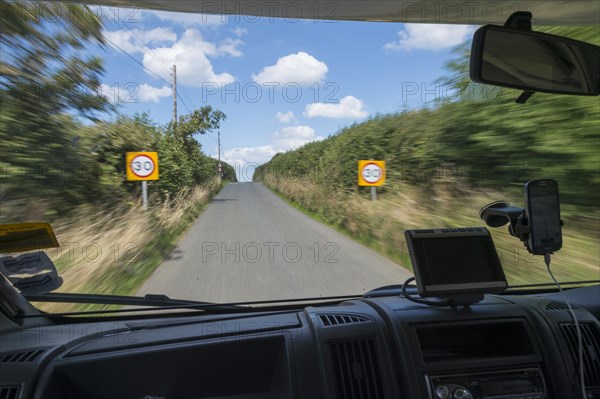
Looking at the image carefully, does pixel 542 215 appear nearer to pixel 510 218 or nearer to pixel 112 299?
pixel 510 218

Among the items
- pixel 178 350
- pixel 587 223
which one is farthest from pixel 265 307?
pixel 587 223

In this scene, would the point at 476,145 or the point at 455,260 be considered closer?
the point at 455,260

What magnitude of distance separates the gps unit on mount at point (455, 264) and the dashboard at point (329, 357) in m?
0.15

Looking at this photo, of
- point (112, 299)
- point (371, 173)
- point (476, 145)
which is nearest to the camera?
point (112, 299)

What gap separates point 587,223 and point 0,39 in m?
5.52

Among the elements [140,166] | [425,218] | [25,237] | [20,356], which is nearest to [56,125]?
[140,166]

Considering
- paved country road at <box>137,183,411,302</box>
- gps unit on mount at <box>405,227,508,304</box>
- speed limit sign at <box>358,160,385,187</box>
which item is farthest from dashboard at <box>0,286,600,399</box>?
speed limit sign at <box>358,160,385,187</box>

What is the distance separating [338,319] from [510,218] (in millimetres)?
1072

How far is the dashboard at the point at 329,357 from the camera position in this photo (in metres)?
1.88

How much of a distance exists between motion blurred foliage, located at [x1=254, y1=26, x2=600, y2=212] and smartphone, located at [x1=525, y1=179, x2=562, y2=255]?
4.66 feet

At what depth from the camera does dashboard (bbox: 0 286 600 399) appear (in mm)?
1877

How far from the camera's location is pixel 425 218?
5805 mm

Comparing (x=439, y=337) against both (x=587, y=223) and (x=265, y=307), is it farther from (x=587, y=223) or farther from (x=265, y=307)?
(x=587, y=223)

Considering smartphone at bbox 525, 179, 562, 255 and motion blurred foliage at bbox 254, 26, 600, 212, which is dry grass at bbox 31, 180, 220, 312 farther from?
smartphone at bbox 525, 179, 562, 255
